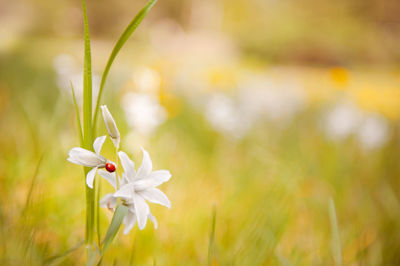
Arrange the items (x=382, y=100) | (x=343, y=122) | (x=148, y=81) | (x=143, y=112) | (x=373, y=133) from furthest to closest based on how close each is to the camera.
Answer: (x=382, y=100) < (x=343, y=122) < (x=373, y=133) < (x=148, y=81) < (x=143, y=112)

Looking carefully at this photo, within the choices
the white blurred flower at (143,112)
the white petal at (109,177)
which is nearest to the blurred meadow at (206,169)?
the white blurred flower at (143,112)

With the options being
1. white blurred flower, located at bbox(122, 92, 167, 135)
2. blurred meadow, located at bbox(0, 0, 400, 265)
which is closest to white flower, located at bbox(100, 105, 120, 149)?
blurred meadow, located at bbox(0, 0, 400, 265)

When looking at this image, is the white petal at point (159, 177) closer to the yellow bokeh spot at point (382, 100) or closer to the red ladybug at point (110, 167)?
the red ladybug at point (110, 167)

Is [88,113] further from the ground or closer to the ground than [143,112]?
further from the ground

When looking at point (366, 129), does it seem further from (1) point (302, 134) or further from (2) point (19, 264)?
(2) point (19, 264)

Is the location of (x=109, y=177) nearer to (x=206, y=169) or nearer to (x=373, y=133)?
(x=206, y=169)

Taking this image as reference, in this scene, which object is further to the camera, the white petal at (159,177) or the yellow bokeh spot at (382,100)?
the yellow bokeh spot at (382,100)

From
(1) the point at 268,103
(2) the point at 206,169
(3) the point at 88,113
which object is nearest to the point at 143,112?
(2) the point at 206,169
